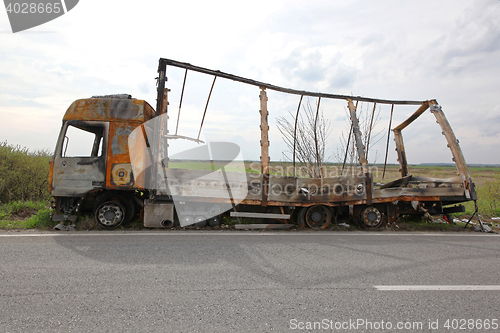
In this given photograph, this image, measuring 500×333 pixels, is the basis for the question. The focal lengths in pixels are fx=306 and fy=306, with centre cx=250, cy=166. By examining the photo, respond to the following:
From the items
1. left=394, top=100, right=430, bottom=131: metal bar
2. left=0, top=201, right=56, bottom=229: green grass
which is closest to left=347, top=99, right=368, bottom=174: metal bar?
left=394, top=100, right=430, bottom=131: metal bar

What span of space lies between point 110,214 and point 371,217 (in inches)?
247

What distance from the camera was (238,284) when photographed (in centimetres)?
380

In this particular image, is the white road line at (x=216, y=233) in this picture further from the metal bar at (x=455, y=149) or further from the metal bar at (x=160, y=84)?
the metal bar at (x=160, y=84)

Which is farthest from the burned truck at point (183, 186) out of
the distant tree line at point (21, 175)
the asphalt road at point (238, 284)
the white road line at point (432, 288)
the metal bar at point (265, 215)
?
the distant tree line at point (21, 175)

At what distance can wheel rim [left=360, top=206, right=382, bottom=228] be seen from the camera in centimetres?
773

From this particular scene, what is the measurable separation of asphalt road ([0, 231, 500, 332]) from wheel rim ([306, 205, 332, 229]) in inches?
60.1

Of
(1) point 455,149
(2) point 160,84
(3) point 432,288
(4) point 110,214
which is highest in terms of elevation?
(2) point 160,84

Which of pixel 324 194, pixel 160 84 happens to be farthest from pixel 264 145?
pixel 160 84

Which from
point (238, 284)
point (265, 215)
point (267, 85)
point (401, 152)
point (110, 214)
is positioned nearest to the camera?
point (238, 284)

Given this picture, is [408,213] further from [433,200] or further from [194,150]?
[194,150]

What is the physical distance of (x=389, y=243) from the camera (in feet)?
19.9

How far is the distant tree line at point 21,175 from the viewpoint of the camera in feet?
33.7

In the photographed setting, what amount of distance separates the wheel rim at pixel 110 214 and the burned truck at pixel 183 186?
2cm

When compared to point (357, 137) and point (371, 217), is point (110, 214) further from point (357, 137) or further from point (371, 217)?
point (357, 137)
